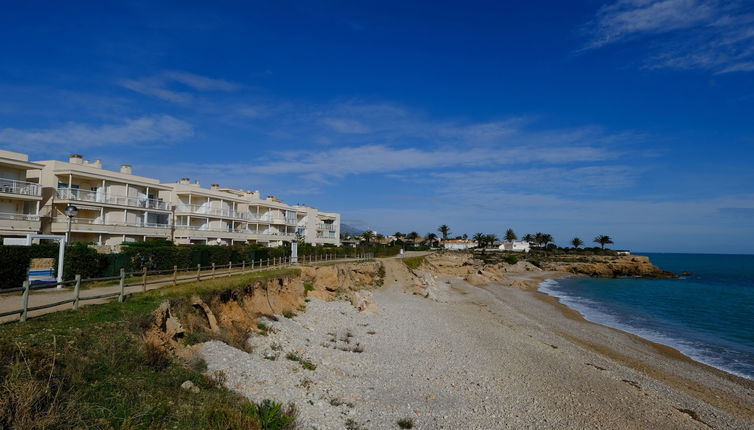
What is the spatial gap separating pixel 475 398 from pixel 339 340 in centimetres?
853

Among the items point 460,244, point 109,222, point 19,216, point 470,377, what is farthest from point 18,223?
point 460,244

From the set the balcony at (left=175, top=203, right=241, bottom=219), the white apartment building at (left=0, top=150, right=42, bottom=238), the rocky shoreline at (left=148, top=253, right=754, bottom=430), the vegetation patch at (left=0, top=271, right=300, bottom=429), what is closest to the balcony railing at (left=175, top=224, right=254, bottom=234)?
the balcony at (left=175, top=203, right=241, bottom=219)

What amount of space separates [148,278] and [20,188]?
1756 centimetres

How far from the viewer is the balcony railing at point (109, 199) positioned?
3478 centimetres

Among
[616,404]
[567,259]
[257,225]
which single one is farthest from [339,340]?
[567,259]

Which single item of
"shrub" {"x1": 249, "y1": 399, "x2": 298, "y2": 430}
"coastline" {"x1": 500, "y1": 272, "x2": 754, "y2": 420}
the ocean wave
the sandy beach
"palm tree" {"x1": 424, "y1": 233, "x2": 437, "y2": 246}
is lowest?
the ocean wave

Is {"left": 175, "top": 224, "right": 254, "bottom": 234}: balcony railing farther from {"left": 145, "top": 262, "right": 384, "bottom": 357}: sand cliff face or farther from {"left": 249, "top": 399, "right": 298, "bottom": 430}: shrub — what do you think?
{"left": 249, "top": 399, "right": 298, "bottom": 430}: shrub

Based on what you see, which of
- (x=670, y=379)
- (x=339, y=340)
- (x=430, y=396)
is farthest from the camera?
(x=339, y=340)

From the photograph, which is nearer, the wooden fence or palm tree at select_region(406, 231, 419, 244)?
the wooden fence

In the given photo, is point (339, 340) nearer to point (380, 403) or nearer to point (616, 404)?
point (380, 403)

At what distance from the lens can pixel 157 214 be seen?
1724 inches

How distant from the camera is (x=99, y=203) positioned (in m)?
36.7

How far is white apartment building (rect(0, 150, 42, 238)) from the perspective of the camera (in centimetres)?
3056

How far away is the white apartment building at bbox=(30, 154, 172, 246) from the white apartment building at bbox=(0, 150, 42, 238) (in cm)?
124
